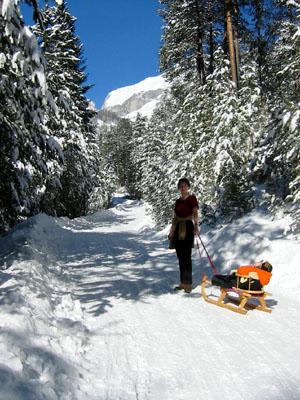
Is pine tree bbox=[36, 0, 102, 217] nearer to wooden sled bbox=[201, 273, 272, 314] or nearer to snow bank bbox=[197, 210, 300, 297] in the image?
snow bank bbox=[197, 210, 300, 297]

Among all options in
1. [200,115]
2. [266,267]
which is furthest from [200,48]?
[266,267]

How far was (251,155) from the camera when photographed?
43.7 ft

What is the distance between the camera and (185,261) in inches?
318

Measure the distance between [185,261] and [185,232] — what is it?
59 cm

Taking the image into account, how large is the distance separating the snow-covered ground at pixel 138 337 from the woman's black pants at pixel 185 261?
322 mm

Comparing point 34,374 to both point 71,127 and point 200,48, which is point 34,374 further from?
point 71,127

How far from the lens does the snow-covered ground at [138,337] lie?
13.1 feet

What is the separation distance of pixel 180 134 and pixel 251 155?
6.47m

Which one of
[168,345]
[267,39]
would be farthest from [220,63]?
[168,345]

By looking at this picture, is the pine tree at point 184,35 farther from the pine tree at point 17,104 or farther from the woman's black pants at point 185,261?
the woman's black pants at point 185,261

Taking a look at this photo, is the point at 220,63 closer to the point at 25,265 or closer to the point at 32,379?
the point at 25,265

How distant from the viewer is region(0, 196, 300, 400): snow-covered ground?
4.00m

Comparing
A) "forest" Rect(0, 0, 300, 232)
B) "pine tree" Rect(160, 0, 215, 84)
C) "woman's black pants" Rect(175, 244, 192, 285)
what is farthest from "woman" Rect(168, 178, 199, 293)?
"pine tree" Rect(160, 0, 215, 84)

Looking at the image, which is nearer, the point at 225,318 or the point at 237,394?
the point at 237,394
